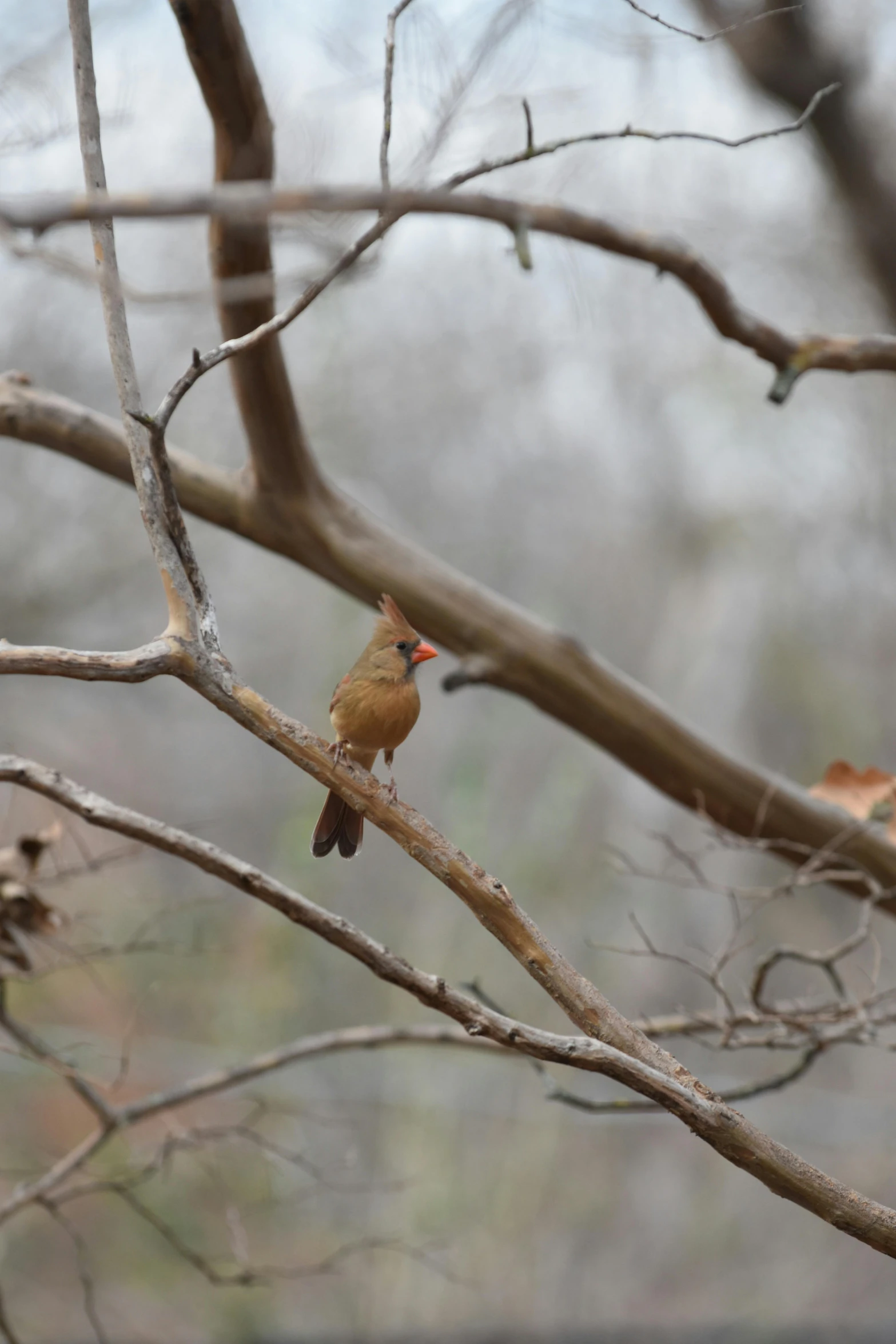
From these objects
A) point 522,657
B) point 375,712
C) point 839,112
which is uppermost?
point 839,112

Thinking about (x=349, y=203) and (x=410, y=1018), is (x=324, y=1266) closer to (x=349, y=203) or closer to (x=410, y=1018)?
(x=349, y=203)

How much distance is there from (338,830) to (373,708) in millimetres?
196

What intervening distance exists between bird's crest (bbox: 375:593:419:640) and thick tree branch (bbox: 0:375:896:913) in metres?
0.45

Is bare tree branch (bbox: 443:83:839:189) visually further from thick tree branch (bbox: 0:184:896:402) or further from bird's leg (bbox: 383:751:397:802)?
bird's leg (bbox: 383:751:397:802)

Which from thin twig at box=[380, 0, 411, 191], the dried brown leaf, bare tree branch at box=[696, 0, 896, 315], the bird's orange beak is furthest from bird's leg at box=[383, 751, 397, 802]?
bare tree branch at box=[696, 0, 896, 315]

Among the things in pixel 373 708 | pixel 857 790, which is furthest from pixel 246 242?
pixel 857 790

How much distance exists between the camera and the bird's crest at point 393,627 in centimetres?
155

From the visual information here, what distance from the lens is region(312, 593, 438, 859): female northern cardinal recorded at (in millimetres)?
1455

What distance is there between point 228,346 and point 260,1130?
411cm

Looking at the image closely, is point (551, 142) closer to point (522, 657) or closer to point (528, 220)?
point (528, 220)

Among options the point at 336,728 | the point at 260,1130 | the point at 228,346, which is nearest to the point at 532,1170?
the point at 260,1130

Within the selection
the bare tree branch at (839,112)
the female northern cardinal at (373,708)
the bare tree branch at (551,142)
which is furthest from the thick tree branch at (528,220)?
the bare tree branch at (839,112)

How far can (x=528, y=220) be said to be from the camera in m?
1.04

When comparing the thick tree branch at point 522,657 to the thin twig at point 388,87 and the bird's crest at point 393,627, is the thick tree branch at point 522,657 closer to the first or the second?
the bird's crest at point 393,627
